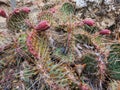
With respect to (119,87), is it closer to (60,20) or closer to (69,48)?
(69,48)

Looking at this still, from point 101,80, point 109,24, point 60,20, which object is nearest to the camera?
point 101,80

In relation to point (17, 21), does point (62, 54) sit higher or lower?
lower

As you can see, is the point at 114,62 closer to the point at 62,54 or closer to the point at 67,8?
the point at 62,54

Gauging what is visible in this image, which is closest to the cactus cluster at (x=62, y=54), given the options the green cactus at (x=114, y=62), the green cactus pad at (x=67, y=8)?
the green cactus at (x=114, y=62)

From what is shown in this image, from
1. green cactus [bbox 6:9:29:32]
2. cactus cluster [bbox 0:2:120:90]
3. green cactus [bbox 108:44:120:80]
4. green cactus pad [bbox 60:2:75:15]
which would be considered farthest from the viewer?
green cactus pad [bbox 60:2:75:15]

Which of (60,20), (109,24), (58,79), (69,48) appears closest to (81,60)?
(69,48)

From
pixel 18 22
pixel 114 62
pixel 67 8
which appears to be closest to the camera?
pixel 114 62

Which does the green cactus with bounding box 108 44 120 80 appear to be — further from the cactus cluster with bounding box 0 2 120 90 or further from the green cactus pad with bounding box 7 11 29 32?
the green cactus pad with bounding box 7 11 29 32

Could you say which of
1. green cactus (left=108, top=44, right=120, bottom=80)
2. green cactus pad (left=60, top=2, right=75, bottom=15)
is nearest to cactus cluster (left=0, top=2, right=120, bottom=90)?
green cactus (left=108, top=44, right=120, bottom=80)

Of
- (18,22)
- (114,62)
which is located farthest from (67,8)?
(114,62)

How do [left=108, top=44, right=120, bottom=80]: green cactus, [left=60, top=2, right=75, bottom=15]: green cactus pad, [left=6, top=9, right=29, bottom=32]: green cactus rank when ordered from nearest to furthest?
[left=108, top=44, right=120, bottom=80]: green cactus → [left=6, top=9, right=29, bottom=32]: green cactus → [left=60, top=2, right=75, bottom=15]: green cactus pad

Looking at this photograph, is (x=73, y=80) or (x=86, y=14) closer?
(x=73, y=80)
